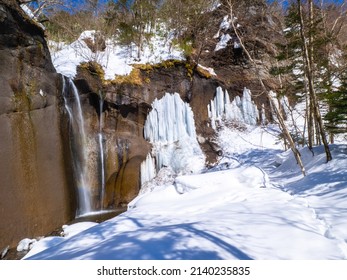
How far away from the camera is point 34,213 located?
646 cm

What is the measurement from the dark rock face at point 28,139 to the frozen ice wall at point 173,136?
203 inches

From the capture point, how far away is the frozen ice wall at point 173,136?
41.3ft

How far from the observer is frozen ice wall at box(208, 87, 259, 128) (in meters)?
15.9

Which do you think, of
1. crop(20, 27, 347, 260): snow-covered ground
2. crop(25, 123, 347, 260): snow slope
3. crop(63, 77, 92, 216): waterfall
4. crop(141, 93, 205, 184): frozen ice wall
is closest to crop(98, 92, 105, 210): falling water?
crop(63, 77, 92, 216): waterfall

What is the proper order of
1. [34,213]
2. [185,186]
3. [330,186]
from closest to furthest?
[330,186], [185,186], [34,213]

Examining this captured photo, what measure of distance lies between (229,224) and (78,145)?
7.96 meters

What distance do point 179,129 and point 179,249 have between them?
11354 millimetres

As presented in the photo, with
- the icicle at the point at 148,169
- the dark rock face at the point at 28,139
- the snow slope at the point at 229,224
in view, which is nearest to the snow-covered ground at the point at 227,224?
the snow slope at the point at 229,224

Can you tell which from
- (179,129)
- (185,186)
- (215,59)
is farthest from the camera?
(215,59)

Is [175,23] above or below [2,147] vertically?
above

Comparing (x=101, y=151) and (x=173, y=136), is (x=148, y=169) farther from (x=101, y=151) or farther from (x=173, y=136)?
(x=101, y=151)

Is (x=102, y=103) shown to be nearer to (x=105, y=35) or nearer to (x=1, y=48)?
(x=1, y=48)

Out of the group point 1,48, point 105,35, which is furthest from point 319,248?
point 105,35

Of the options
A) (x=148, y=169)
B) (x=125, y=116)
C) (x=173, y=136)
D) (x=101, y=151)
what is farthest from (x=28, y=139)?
(x=173, y=136)
